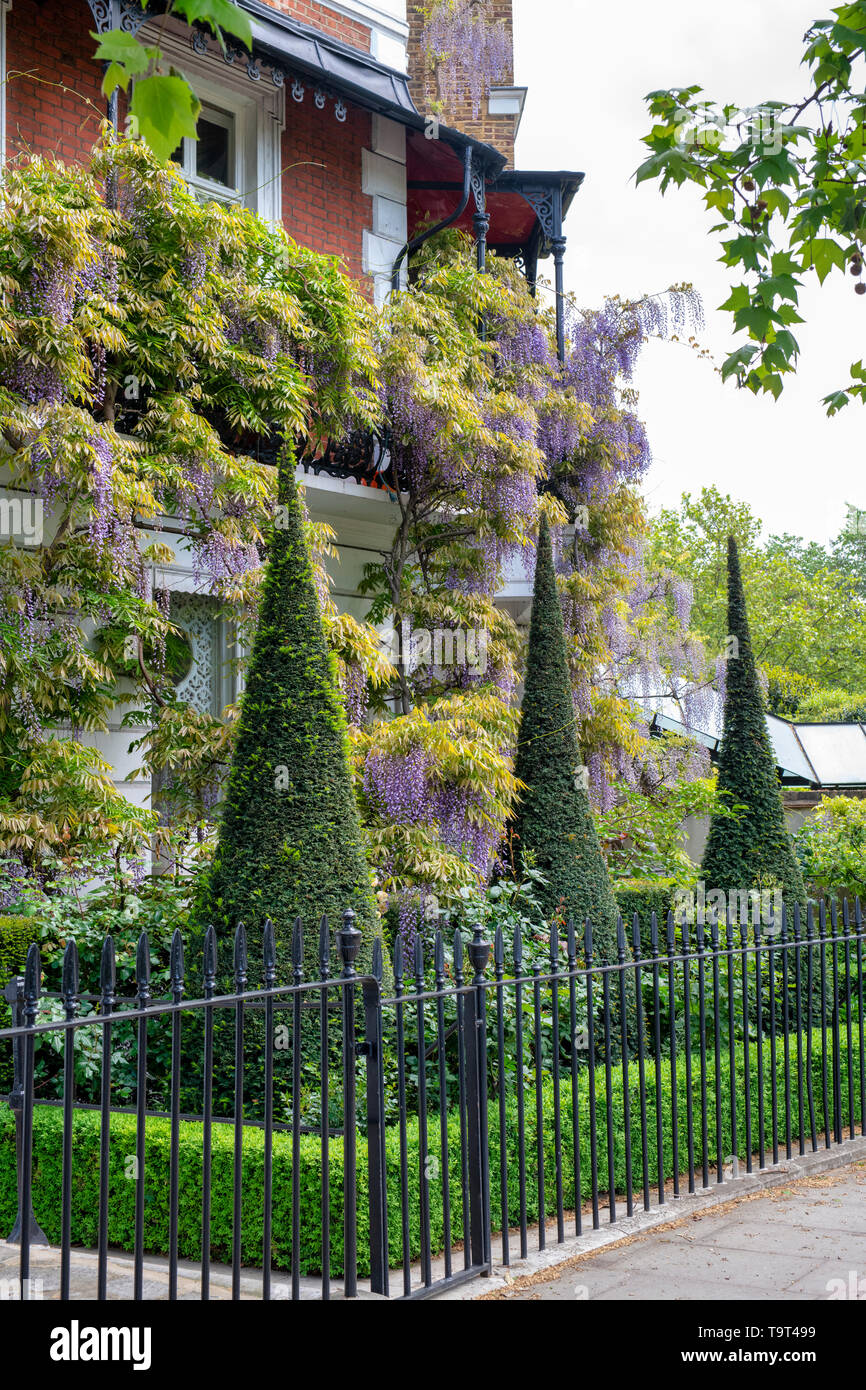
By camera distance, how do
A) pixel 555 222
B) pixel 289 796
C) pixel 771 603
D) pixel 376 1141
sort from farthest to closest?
1. pixel 771 603
2. pixel 555 222
3. pixel 289 796
4. pixel 376 1141

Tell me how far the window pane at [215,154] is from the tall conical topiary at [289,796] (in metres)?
6.46

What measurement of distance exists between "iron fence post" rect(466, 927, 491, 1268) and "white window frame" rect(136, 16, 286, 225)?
890 centimetres

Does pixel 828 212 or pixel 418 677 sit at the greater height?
pixel 828 212

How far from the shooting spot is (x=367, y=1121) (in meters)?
4.84

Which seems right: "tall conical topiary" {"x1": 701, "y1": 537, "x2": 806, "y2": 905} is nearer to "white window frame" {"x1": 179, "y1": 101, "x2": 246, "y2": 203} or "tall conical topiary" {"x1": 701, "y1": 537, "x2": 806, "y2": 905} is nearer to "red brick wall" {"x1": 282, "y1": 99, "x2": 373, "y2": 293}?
"red brick wall" {"x1": 282, "y1": 99, "x2": 373, "y2": 293}

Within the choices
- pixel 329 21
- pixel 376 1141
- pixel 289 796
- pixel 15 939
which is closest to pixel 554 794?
pixel 289 796

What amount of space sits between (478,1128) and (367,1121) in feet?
1.94

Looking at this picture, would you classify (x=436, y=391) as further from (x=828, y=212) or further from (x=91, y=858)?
(x=828, y=212)

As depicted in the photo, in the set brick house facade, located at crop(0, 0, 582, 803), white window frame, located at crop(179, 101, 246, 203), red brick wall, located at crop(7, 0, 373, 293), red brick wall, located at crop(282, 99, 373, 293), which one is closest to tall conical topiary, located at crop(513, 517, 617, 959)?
brick house facade, located at crop(0, 0, 582, 803)

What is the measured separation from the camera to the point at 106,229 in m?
9.42

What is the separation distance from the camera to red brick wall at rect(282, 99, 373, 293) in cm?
1249

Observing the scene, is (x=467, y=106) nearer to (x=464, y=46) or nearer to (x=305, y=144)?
(x=464, y=46)
